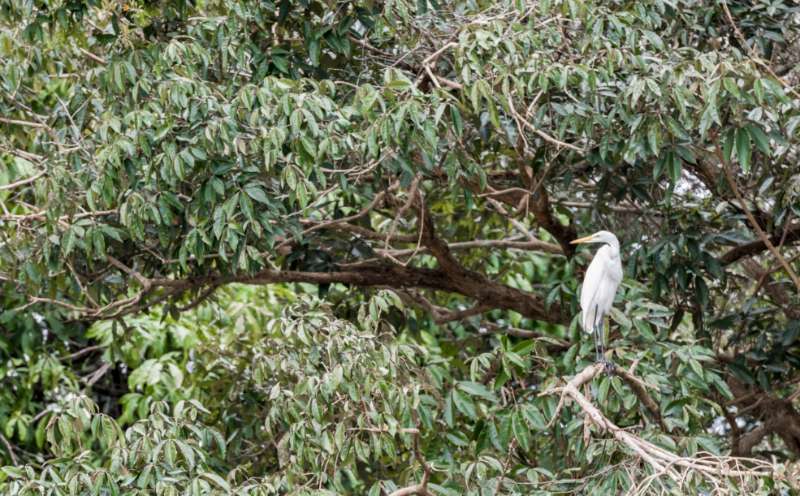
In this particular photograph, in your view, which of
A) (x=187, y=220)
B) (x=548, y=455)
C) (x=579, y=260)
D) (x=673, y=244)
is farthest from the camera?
(x=548, y=455)

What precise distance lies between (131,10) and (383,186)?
1245mm

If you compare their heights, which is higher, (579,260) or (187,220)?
(187,220)

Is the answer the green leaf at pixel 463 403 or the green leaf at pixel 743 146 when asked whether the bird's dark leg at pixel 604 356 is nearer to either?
the green leaf at pixel 463 403

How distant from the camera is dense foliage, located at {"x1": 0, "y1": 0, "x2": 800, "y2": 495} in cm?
438

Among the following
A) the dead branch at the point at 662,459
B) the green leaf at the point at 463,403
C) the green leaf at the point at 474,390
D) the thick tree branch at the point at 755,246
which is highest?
the dead branch at the point at 662,459

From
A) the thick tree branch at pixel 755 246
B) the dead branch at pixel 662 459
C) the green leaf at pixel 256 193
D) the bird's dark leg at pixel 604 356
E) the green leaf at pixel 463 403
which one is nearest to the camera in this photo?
the dead branch at pixel 662 459

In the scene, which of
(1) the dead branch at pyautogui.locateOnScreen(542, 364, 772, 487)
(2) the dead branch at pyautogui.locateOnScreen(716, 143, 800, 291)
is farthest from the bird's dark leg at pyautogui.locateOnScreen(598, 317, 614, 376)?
(2) the dead branch at pyautogui.locateOnScreen(716, 143, 800, 291)

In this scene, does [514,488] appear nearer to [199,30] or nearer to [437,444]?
[437,444]

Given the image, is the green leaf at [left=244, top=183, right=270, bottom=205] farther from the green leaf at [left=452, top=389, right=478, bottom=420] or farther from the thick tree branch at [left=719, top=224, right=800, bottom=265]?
the thick tree branch at [left=719, top=224, right=800, bottom=265]

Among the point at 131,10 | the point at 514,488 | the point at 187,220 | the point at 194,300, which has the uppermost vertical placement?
the point at 131,10

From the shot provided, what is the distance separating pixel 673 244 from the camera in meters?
5.20

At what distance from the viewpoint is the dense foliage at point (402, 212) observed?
4375mm

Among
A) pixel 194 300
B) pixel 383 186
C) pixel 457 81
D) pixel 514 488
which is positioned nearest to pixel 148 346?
pixel 194 300

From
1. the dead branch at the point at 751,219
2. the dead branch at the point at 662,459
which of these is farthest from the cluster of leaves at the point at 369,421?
the dead branch at the point at 751,219
